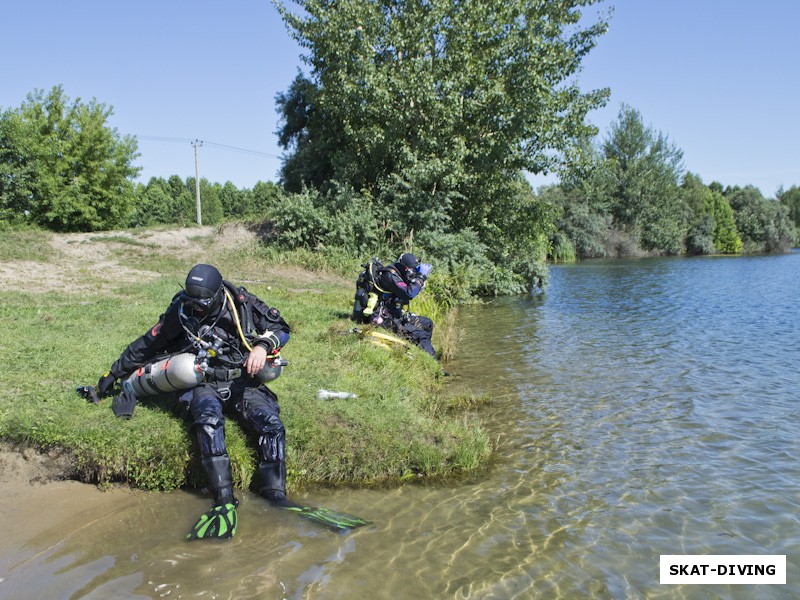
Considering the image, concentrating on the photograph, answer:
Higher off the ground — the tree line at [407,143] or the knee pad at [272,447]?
the tree line at [407,143]

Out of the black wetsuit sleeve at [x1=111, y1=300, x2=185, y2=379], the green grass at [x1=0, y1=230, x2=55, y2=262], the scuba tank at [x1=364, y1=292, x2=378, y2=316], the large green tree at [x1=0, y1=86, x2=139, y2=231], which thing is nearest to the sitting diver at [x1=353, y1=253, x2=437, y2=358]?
the scuba tank at [x1=364, y1=292, x2=378, y2=316]

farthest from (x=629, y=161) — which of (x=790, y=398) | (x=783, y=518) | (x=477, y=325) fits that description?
(x=783, y=518)

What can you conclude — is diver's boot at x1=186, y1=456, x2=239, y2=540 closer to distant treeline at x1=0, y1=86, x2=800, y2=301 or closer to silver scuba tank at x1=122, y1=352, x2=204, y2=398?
silver scuba tank at x1=122, y1=352, x2=204, y2=398

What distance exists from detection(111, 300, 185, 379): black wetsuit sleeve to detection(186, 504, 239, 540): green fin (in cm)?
187

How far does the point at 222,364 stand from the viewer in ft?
19.2

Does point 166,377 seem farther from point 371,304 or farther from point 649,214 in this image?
point 649,214

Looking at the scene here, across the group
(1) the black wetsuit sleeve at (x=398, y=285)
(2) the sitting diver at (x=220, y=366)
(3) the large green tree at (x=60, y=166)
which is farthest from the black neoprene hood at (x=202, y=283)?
(3) the large green tree at (x=60, y=166)

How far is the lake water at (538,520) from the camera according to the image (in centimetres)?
432

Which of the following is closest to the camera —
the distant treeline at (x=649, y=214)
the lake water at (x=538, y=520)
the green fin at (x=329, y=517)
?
the lake water at (x=538, y=520)

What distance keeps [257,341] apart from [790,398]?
7.95m

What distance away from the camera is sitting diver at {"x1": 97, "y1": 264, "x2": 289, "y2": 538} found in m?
5.36

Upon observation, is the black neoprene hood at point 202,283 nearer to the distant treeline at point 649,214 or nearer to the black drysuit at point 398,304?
the black drysuit at point 398,304

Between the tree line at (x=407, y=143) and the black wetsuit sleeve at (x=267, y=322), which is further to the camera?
the tree line at (x=407, y=143)

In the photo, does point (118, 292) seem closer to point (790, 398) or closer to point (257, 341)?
point (257, 341)
